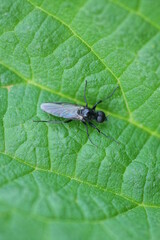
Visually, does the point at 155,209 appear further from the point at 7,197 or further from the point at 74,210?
the point at 7,197

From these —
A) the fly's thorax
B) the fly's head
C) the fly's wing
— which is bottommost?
the fly's wing

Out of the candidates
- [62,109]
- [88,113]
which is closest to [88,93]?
[88,113]

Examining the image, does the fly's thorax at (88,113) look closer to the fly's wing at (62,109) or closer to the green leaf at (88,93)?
the fly's wing at (62,109)

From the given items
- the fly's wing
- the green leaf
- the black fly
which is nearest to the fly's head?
the black fly

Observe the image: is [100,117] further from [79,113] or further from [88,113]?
[79,113]

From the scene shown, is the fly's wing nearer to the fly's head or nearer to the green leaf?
the green leaf

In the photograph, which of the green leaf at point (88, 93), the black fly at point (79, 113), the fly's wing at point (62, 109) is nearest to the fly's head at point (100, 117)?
the black fly at point (79, 113)
